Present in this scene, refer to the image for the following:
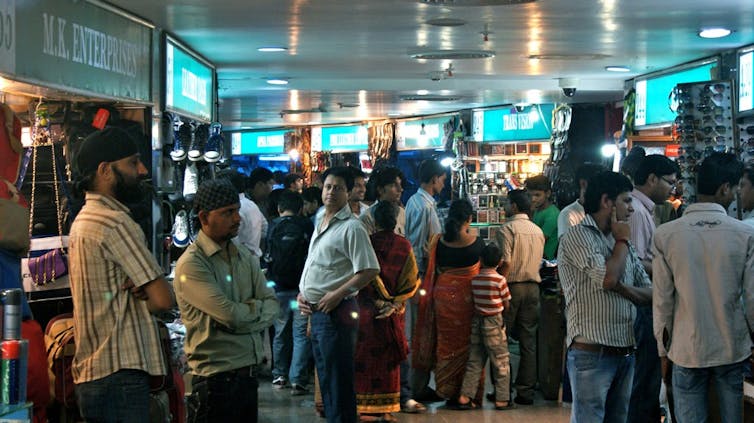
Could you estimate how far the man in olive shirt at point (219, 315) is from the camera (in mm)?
4559

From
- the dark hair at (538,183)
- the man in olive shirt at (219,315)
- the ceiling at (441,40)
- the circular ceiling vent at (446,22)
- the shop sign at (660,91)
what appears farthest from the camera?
the shop sign at (660,91)

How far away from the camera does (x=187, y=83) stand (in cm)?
888

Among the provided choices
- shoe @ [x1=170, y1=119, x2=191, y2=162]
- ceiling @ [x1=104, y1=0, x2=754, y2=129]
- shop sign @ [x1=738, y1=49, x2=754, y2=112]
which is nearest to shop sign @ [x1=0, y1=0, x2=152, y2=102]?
ceiling @ [x1=104, y1=0, x2=754, y2=129]

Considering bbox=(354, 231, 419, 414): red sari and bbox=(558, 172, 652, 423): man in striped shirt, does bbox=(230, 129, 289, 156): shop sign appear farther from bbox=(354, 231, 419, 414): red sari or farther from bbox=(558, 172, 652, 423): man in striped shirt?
bbox=(558, 172, 652, 423): man in striped shirt

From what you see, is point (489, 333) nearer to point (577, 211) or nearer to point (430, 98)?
point (577, 211)

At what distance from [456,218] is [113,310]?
13.8 feet

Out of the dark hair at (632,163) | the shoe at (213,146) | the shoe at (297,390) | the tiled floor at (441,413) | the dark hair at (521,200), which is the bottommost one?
the tiled floor at (441,413)

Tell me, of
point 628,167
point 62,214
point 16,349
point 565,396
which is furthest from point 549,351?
point 16,349

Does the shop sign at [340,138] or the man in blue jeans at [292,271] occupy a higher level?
the shop sign at [340,138]

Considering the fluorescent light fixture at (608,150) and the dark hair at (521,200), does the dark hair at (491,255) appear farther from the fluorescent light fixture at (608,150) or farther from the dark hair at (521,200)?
the fluorescent light fixture at (608,150)

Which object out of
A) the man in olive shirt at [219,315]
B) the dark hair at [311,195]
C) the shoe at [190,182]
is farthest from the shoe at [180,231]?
the man in olive shirt at [219,315]

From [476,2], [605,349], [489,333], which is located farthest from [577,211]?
[605,349]

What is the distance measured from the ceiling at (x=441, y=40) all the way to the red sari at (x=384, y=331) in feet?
5.56

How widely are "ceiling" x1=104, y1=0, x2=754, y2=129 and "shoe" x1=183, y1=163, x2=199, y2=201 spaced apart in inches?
42.0
